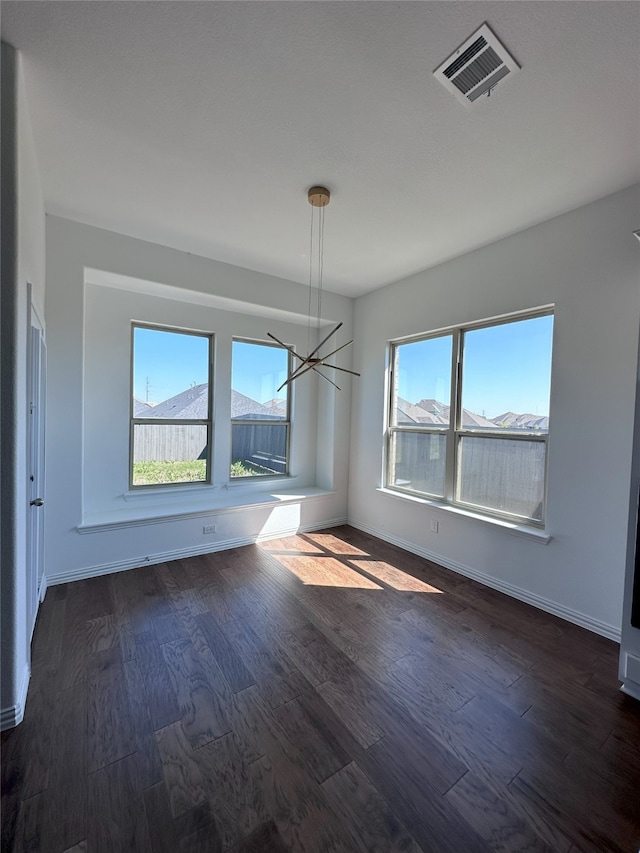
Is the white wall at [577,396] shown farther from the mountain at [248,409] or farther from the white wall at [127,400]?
the mountain at [248,409]

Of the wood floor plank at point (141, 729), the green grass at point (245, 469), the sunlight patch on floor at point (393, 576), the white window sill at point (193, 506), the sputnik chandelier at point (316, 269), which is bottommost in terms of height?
the wood floor plank at point (141, 729)

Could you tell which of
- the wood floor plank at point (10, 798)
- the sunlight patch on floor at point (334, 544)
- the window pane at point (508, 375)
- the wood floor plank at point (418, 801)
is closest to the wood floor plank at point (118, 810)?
the wood floor plank at point (10, 798)

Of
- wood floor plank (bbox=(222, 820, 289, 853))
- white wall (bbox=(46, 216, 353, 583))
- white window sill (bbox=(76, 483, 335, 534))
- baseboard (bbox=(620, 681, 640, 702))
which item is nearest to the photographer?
wood floor plank (bbox=(222, 820, 289, 853))

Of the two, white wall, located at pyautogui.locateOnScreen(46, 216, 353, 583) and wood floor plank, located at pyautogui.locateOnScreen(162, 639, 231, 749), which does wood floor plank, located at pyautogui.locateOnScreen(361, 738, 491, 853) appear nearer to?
wood floor plank, located at pyautogui.locateOnScreen(162, 639, 231, 749)

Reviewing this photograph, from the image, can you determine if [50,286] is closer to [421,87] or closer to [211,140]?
[211,140]

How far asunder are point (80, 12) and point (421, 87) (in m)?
1.53

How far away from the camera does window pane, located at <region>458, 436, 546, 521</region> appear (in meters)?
3.02

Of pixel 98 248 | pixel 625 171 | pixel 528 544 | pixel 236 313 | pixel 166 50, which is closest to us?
pixel 166 50

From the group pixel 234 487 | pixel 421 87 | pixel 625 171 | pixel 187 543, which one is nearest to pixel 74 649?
pixel 187 543

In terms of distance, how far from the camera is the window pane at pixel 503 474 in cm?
302

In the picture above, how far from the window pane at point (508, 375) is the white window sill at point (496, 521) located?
85cm

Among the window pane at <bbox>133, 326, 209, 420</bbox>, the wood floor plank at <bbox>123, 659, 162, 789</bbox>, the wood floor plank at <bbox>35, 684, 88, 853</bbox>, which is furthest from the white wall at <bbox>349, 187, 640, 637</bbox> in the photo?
the wood floor plank at <bbox>35, 684, 88, 853</bbox>

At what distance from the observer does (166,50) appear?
1605mm

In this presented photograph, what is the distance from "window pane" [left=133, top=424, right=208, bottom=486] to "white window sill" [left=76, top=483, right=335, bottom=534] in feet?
0.61
